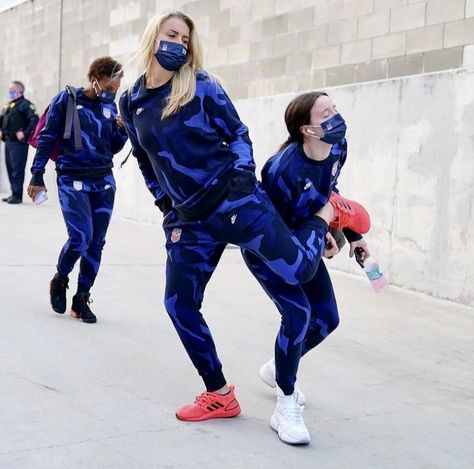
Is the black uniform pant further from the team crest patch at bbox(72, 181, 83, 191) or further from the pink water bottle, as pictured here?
the pink water bottle

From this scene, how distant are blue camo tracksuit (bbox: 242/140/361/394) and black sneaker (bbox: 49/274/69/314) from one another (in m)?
2.21

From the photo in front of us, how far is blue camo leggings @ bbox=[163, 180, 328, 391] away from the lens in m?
3.23

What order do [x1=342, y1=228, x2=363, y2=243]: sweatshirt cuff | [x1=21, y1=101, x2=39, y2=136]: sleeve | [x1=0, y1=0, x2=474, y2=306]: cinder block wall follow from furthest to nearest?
[x1=21, y1=101, x2=39, y2=136]: sleeve → [x1=0, y1=0, x2=474, y2=306]: cinder block wall → [x1=342, y1=228, x2=363, y2=243]: sweatshirt cuff

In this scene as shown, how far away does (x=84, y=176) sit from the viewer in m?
5.21

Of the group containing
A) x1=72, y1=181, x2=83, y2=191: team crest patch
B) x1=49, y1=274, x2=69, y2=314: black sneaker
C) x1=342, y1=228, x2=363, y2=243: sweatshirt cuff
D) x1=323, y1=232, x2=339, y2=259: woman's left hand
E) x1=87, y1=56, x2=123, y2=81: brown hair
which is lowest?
x1=49, y1=274, x2=69, y2=314: black sneaker

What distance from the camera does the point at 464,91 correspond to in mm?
6156

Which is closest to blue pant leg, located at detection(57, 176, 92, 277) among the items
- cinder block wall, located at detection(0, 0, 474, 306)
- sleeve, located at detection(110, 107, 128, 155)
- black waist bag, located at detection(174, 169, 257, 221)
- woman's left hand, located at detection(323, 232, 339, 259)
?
sleeve, located at detection(110, 107, 128, 155)

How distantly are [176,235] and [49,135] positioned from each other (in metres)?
2.16

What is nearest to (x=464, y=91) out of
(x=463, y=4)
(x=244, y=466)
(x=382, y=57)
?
(x=463, y=4)

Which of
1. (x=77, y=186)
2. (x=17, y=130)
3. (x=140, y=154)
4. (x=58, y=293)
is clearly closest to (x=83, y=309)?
(x=58, y=293)

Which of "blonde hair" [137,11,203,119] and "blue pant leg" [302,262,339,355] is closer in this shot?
"blonde hair" [137,11,203,119]

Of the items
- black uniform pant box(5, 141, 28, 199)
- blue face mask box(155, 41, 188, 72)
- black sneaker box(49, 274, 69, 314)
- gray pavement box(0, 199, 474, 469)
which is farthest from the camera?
black uniform pant box(5, 141, 28, 199)

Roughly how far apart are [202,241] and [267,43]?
5658 mm

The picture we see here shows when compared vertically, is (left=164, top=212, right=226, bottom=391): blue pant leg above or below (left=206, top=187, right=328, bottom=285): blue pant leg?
below
